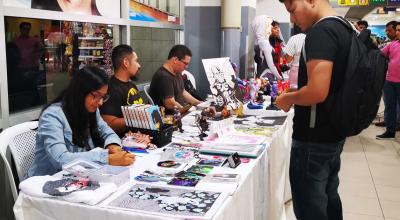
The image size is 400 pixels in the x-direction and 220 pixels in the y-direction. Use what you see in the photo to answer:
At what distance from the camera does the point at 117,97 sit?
2.74m

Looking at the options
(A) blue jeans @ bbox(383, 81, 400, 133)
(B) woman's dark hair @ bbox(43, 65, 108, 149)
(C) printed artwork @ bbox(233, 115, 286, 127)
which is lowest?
(A) blue jeans @ bbox(383, 81, 400, 133)

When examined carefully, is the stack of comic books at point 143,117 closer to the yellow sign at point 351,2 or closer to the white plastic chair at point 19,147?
the white plastic chair at point 19,147

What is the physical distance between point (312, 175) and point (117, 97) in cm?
148

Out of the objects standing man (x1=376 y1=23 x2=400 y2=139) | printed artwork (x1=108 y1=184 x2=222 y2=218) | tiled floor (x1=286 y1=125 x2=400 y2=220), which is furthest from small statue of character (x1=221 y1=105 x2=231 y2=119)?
standing man (x1=376 y1=23 x2=400 y2=139)

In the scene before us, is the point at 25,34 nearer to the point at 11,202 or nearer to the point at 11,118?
the point at 11,118

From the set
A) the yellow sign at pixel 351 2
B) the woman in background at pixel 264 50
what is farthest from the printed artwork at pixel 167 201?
the yellow sign at pixel 351 2

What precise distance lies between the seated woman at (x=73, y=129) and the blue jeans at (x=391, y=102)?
4.71 meters

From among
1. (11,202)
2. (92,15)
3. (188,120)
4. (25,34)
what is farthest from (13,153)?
(92,15)

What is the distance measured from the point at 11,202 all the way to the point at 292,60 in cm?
332

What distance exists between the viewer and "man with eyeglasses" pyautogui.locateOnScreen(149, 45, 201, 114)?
3.49 metres

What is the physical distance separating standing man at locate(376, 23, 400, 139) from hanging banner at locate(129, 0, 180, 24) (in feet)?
9.64

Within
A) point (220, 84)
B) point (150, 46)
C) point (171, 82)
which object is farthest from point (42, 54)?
point (150, 46)

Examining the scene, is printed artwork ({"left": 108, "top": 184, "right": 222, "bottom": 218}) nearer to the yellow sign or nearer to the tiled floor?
the tiled floor

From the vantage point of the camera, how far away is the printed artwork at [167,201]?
4.42 ft
